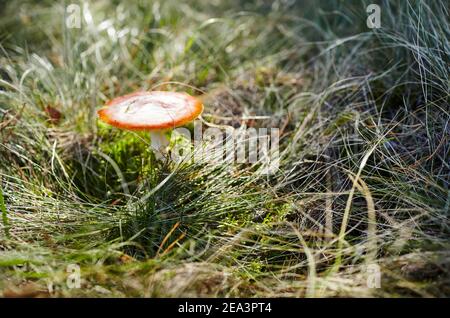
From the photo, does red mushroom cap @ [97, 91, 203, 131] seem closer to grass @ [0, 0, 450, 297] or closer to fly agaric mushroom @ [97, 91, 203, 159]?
fly agaric mushroom @ [97, 91, 203, 159]

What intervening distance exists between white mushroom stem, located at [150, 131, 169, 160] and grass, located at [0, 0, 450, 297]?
56 mm

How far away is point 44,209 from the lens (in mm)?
1862

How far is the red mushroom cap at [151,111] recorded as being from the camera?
73.0 inches

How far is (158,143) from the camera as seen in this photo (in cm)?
208

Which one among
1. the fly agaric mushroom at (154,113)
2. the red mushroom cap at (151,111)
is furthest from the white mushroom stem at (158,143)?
the red mushroom cap at (151,111)

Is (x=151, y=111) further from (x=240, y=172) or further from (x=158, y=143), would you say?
(x=240, y=172)

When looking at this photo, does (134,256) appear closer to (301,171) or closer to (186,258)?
(186,258)

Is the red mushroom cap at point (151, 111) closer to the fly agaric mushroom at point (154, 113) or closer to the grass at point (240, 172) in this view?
the fly agaric mushroom at point (154, 113)

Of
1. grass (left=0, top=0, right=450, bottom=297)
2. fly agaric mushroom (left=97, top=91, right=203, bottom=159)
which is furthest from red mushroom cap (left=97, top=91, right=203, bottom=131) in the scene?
grass (left=0, top=0, right=450, bottom=297)

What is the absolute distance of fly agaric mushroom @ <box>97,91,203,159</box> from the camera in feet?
6.09

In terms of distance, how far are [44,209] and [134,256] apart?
1.45 ft

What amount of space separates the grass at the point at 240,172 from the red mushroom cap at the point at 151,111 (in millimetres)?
137

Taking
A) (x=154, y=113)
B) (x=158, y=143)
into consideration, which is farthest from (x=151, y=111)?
(x=158, y=143)

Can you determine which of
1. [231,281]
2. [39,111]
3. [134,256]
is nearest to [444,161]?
[231,281]
